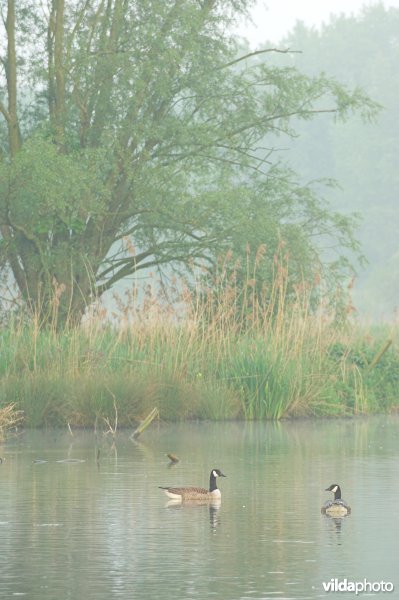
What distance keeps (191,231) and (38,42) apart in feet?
15.9

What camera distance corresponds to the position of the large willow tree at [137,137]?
2731 centimetres

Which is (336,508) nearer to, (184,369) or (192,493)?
(192,493)

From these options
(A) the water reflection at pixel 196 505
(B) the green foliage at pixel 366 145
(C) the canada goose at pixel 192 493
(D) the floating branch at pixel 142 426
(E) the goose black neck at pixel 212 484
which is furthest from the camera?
(B) the green foliage at pixel 366 145

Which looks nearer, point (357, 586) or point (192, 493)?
point (357, 586)

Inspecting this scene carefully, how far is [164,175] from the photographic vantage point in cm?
2755

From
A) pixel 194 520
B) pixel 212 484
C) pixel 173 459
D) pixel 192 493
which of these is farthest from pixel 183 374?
pixel 194 520

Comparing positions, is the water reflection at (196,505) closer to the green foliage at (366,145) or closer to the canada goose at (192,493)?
the canada goose at (192,493)

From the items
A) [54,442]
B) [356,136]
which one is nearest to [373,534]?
[54,442]

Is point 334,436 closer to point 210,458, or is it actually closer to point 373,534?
point 210,458

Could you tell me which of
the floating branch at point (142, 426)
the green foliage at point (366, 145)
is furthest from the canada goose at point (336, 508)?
the green foliage at point (366, 145)

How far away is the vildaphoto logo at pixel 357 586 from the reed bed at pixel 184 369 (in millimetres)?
10498

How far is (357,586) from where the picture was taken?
28.2 feet

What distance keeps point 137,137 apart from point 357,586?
1974 centimetres

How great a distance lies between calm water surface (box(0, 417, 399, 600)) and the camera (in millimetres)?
8844
